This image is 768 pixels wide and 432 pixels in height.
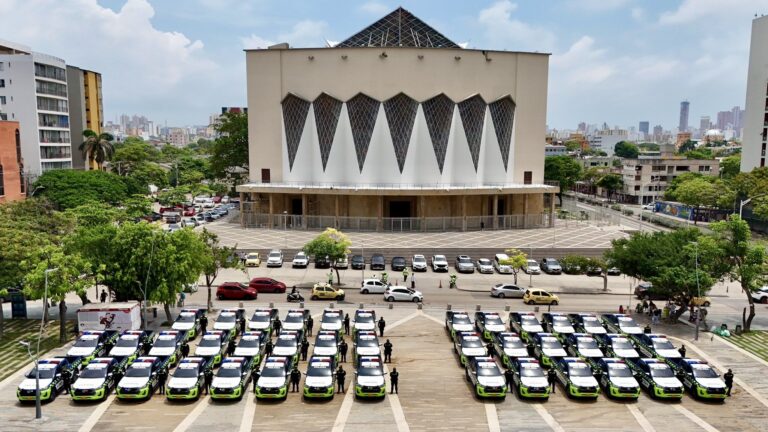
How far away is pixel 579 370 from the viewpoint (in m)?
25.0

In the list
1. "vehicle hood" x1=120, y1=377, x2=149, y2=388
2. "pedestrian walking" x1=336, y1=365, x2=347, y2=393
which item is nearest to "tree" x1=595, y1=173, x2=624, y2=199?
"pedestrian walking" x1=336, y1=365, x2=347, y2=393

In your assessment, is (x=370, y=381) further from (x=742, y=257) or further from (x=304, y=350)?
(x=742, y=257)

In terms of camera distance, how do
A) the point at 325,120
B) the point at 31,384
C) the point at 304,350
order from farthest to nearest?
the point at 325,120, the point at 304,350, the point at 31,384

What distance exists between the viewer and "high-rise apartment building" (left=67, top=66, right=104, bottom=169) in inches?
4235

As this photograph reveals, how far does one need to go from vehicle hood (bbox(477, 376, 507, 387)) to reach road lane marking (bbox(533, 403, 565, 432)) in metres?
1.54

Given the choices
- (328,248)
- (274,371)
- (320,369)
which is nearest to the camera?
(274,371)

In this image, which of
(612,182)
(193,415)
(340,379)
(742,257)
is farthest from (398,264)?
(612,182)

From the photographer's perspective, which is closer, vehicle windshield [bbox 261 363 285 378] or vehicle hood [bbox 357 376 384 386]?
vehicle hood [bbox 357 376 384 386]

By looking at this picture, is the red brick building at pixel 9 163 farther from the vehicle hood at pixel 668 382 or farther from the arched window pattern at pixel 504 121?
the vehicle hood at pixel 668 382

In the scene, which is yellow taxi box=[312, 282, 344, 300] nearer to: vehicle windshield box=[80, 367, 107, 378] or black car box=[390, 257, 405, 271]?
black car box=[390, 257, 405, 271]

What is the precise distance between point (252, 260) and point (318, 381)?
99.2 ft

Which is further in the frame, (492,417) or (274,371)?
(274,371)

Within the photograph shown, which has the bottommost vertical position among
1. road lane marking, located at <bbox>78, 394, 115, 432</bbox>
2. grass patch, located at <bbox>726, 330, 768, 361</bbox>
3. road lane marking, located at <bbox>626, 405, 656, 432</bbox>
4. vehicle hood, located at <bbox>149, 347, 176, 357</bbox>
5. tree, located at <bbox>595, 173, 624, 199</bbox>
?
grass patch, located at <bbox>726, 330, 768, 361</bbox>

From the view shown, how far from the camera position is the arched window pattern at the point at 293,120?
242 ft
